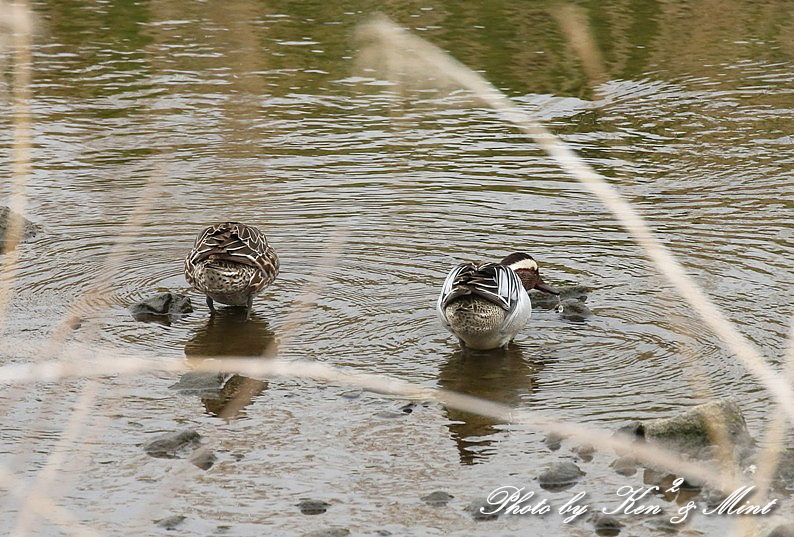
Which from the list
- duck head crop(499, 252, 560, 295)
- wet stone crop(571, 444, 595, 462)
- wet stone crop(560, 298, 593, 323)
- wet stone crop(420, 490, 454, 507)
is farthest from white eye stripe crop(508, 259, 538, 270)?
wet stone crop(420, 490, 454, 507)

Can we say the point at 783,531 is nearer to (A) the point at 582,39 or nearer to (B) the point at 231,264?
(B) the point at 231,264

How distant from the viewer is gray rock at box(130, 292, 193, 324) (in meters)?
9.18

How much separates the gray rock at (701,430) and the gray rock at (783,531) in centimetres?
109

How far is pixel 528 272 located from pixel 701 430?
279 cm

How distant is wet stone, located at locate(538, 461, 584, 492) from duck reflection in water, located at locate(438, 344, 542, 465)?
0.46 m

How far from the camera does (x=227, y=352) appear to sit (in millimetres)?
8805

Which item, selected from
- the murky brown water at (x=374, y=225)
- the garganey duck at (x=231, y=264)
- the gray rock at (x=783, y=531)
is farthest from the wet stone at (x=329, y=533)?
the garganey duck at (x=231, y=264)

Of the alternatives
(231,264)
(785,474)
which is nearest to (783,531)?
(785,474)

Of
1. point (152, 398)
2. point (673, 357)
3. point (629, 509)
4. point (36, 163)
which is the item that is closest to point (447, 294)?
point (673, 357)

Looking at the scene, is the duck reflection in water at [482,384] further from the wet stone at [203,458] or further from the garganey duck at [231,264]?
the garganey duck at [231,264]

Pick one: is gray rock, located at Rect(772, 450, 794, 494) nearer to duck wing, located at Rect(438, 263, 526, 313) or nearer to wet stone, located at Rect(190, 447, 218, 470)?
duck wing, located at Rect(438, 263, 526, 313)

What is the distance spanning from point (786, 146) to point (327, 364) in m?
6.37

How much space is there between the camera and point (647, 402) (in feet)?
24.7

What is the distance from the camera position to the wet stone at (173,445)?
22.4 feet
